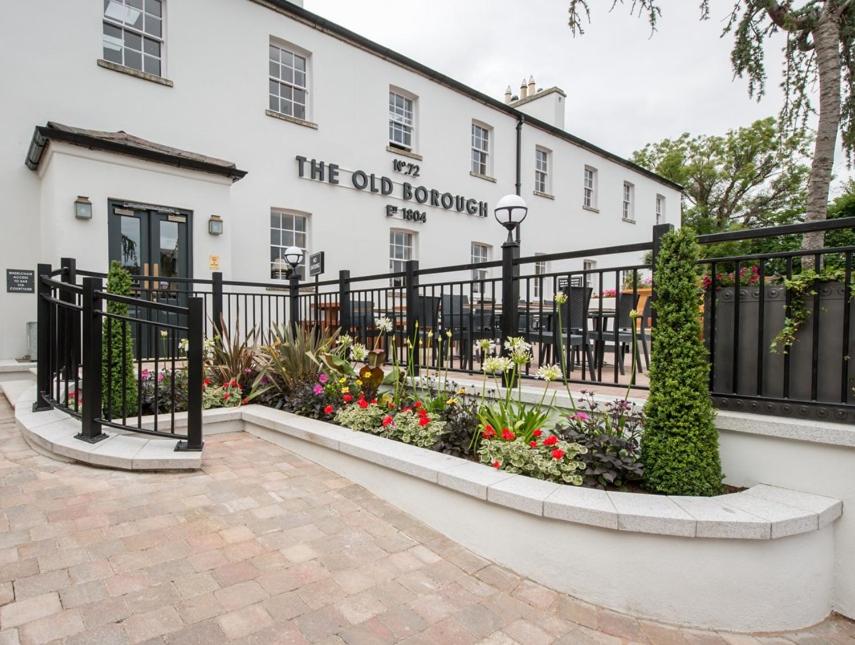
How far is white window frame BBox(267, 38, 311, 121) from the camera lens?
350 inches

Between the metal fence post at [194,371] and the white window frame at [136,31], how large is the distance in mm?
6354

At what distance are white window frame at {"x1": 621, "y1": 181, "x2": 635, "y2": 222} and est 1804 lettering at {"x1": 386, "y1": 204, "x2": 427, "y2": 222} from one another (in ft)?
32.9

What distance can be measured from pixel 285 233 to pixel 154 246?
2623mm

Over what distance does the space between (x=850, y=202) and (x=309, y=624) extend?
52.8 ft

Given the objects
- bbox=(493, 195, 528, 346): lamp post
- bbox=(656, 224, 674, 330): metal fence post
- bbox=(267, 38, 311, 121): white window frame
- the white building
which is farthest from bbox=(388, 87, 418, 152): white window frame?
bbox=(656, 224, 674, 330): metal fence post

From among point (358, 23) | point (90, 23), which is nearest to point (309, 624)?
point (90, 23)

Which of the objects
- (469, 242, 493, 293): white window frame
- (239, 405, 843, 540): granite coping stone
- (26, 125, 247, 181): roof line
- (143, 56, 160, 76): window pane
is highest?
(143, 56, 160, 76): window pane

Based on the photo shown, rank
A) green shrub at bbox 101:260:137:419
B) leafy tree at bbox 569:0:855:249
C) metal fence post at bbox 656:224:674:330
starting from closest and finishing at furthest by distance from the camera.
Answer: metal fence post at bbox 656:224:674:330 < green shrub at bbox 101:260:137:419 < leafy tree at bbox 569:0:855:249

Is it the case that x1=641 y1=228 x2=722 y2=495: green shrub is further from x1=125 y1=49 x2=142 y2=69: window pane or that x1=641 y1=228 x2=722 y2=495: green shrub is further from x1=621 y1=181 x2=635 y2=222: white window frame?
x1=621 y1=181 x2=635 y2=222: white window frame

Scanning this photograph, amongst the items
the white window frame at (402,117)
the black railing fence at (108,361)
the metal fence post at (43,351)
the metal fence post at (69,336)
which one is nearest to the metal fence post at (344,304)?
the black railing fence at (108,361)

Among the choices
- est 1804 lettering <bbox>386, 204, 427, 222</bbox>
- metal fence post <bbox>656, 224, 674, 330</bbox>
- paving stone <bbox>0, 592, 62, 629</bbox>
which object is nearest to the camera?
paving stone <bbox>0, 592, 62, 629</bbox>

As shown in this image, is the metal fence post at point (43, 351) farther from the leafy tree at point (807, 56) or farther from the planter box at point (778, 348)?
the leafy tree at point (807, 56)

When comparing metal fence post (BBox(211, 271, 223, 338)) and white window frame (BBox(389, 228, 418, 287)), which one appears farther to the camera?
white window frame (BBox(389, 228, 418, 287))

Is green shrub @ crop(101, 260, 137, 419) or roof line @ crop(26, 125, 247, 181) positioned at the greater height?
roof line @ crop(26, 125, 247, 181)
